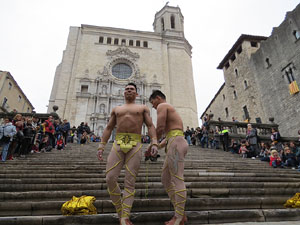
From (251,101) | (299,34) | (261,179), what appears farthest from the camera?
(251,101)

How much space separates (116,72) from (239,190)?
27.1m

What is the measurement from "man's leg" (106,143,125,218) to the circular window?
88.6 feet

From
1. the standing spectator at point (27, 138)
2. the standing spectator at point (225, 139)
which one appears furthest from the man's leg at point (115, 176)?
the standing spectator at point (225, 139)

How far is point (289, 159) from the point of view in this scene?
8.27 m

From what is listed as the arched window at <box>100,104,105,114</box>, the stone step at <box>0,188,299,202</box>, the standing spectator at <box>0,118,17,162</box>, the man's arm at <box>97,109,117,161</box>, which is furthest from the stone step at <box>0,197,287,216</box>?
the arched window at <box>100,104,105,114</box>

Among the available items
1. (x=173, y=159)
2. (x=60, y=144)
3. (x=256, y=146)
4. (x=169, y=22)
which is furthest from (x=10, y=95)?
(x=173, y=159)

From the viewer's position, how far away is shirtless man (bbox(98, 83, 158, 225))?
2.78 metres

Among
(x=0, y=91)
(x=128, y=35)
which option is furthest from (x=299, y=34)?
(x=0, y=91)

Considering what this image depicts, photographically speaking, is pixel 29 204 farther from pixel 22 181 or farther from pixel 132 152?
pixel 132 152

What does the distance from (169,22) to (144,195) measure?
37.5m

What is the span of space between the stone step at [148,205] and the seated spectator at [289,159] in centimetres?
518

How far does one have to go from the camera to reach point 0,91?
23703 millimetres

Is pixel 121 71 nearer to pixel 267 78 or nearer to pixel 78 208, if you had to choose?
pixel 267 78

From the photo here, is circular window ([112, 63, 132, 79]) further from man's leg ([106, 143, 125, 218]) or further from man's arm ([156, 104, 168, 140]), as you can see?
man's leg ([106, 143, 125, 218])
